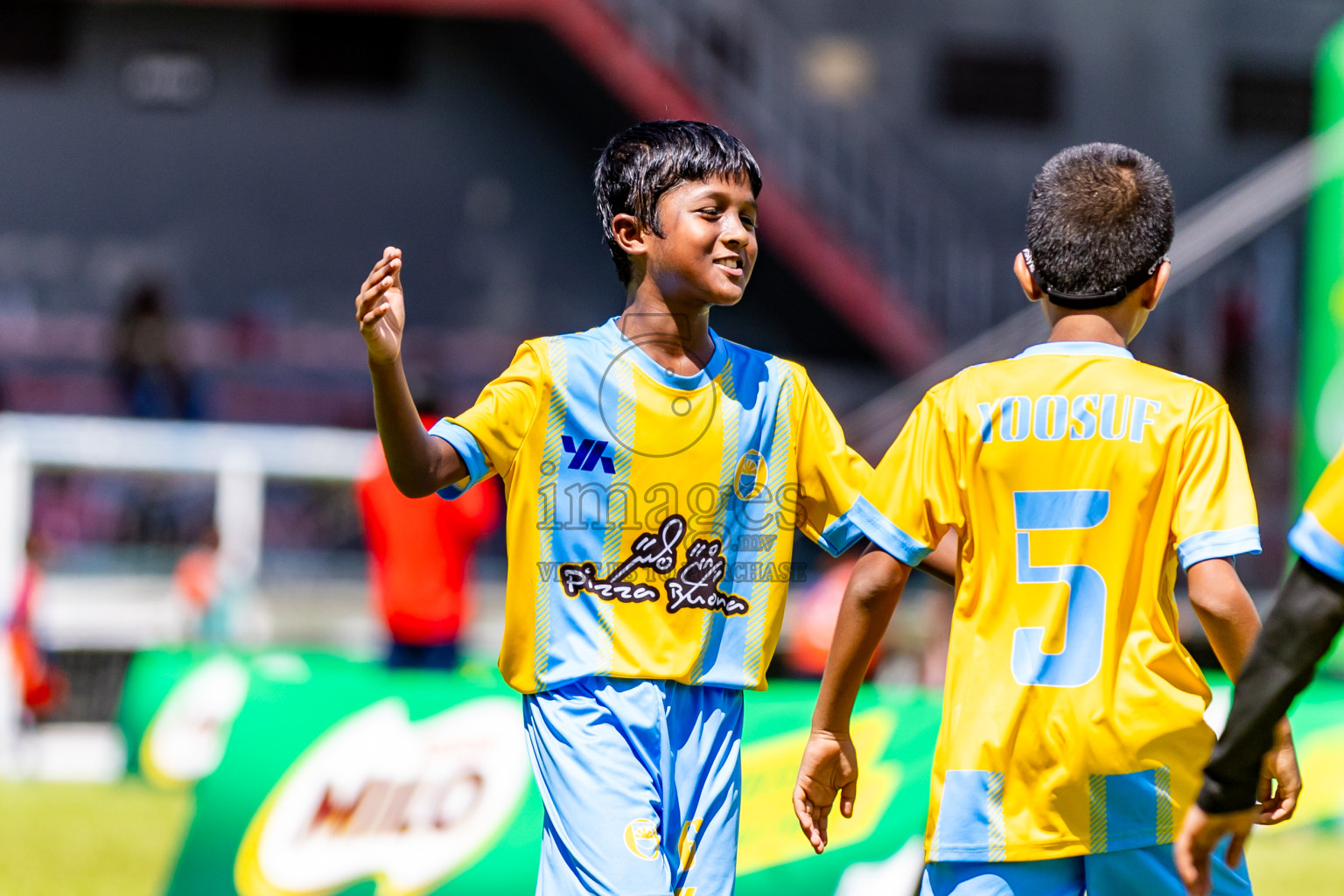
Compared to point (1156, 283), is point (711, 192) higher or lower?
higher

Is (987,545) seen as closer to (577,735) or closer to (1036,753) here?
(1036,753)

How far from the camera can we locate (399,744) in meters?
5.35

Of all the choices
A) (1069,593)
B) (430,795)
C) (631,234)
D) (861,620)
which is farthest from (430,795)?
(1069,593)

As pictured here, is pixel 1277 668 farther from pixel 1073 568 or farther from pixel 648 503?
pixel 648 503

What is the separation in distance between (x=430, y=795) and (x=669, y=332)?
2.62m

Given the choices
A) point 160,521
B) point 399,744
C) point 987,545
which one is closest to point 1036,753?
point 987,545

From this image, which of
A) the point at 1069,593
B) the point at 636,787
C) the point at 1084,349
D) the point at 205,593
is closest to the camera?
the point at 1069,593

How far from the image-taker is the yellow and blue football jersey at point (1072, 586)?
2588 millimetres

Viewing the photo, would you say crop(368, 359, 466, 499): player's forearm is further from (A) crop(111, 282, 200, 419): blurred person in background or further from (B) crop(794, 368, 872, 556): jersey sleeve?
(A) crop(111, 282, 200, 419): blurred person in background

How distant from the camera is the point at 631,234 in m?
3.21

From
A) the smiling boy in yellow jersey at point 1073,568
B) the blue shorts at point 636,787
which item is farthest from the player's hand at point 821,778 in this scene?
the blue shorts at point 636,787

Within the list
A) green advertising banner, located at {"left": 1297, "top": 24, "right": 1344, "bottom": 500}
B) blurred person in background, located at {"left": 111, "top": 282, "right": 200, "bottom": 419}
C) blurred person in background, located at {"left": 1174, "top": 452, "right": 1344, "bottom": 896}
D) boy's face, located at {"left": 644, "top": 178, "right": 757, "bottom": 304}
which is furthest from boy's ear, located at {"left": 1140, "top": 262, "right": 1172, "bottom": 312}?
blurred person in background, located at {"left": 111, "top": 282, "right": 200, "bottom": 419}

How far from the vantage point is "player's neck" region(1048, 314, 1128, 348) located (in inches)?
109
